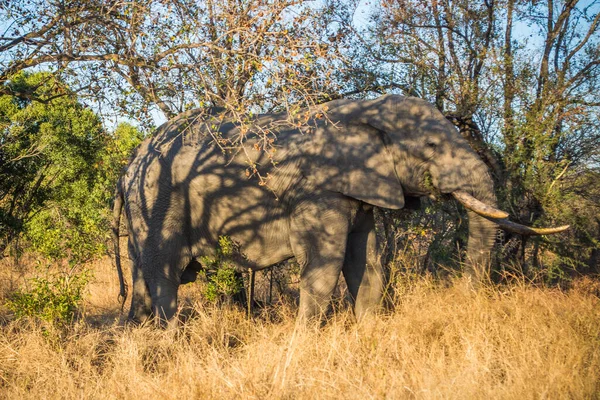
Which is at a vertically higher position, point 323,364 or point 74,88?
point 74,88

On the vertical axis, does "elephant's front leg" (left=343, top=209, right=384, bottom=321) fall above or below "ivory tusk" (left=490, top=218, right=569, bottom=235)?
below

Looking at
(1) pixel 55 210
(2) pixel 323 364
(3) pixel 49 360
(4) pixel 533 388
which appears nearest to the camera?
(4) pixel 533 388

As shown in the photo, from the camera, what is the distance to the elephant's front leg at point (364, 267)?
7160mm

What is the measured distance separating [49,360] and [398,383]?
2944 millimetres

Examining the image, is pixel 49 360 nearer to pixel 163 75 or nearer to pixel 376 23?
pixel 163 75

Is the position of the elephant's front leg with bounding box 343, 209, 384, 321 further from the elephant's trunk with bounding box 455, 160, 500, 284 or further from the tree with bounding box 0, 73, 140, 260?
the tree with bounding box 0, 73, 140, 260

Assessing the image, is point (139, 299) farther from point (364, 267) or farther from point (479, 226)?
point (479, 226)

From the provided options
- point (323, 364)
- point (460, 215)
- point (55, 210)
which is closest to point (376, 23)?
point (460, 215)

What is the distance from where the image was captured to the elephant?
6.65m

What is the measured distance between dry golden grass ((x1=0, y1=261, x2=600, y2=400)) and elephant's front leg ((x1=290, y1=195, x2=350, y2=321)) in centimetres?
31

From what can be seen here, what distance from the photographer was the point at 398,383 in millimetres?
4324

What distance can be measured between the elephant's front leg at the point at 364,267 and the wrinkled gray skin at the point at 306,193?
0.4 inches

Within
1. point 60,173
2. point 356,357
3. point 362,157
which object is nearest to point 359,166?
point 362,157

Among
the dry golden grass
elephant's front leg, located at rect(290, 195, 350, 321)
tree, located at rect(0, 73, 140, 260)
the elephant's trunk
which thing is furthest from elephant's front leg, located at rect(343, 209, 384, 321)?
tree, located at rect(0, 73, 140, 260)
